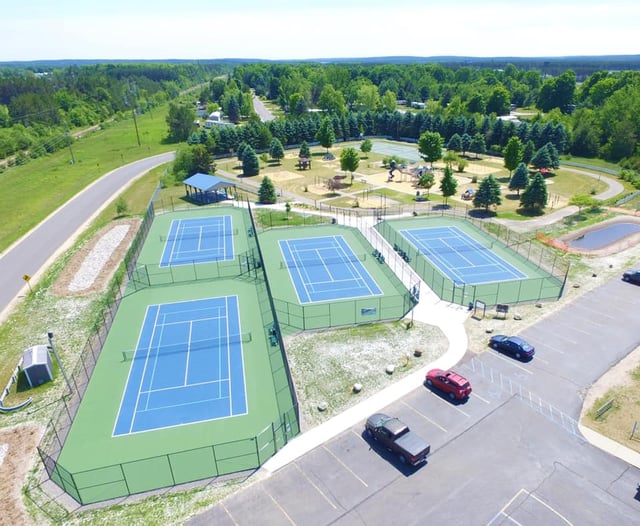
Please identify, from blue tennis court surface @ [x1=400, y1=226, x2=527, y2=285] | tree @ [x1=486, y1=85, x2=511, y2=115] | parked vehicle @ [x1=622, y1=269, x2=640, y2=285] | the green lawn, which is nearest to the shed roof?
the green lawn

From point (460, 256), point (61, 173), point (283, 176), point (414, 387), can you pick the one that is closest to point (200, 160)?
point (283, 176)

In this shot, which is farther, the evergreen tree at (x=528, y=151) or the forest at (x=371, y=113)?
the forest at (x=371, y=113)

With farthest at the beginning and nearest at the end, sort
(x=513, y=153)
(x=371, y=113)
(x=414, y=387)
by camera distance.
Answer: (x=371, y=113) < (x=513, y=153) < (x=414, y=387)

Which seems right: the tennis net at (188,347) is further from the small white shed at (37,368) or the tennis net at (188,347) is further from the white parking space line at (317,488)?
the white parking space line at (317,488)

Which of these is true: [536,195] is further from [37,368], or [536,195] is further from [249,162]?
[37,368]

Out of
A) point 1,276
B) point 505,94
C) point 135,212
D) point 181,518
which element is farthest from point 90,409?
point 505,94

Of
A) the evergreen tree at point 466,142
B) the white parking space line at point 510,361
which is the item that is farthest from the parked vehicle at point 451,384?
the evergreen tree at point 466,142

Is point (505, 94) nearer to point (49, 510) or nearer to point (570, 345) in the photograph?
point (570, 345)

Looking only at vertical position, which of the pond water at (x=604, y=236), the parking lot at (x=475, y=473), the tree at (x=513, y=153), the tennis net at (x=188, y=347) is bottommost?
the pond water at (x=604, y=236)

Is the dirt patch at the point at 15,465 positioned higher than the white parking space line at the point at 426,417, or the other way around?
the white parking space line at the point at 426,417
